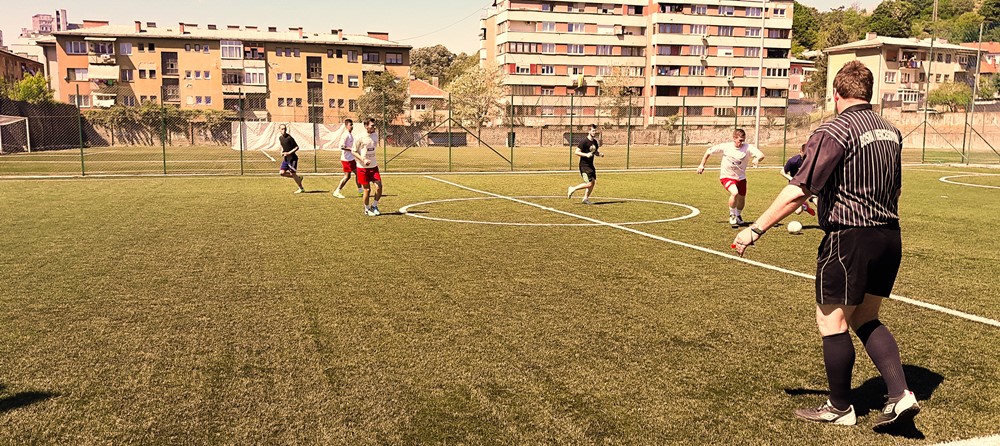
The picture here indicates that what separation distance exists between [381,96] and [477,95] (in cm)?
1652

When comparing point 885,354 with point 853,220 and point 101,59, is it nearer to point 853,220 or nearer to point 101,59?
point 853,220

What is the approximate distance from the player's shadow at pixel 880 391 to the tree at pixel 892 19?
511 ft

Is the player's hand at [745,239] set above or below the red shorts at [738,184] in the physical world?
above

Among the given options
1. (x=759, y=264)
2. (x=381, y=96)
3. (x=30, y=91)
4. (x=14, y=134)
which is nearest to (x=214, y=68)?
(x=30, y=91)

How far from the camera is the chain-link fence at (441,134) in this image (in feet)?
133

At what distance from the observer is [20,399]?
17.0ft

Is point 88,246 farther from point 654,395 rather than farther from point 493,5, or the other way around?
point 493,5

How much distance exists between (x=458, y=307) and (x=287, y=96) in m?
99.5

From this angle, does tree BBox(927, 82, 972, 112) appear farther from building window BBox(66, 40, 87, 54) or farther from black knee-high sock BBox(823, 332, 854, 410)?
building window BBox(66, 40, 87, 54)

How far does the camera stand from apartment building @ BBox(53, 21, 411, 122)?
3807 inches

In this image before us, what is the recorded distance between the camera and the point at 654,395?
533 cm

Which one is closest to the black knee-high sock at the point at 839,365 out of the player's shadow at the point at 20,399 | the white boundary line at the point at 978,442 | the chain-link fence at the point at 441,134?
the white boundary line at the point at 978,442

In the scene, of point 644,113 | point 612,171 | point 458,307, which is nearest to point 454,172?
point 612,171

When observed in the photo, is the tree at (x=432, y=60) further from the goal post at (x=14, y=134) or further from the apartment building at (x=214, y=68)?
the goal post at (x=14, y=134)
